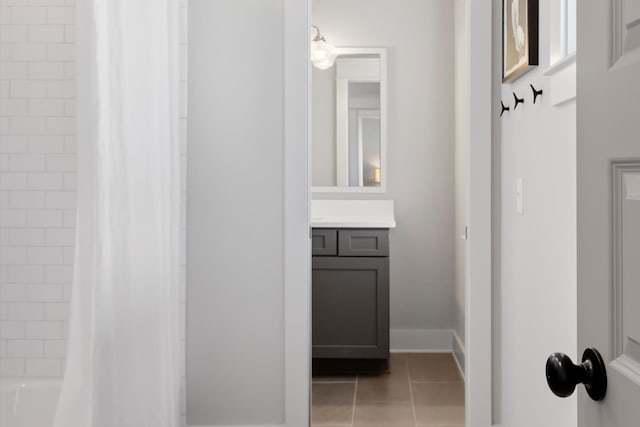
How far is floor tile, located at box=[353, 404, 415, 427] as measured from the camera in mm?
2930

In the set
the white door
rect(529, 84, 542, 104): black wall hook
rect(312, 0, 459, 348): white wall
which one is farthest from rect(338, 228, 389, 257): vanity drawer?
the white door

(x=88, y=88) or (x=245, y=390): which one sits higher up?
(x=88, y=88)

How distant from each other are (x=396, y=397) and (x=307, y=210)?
1.40 meters

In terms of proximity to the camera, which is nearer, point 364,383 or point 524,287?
point 524,287

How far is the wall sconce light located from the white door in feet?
10.5

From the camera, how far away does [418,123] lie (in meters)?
4.14

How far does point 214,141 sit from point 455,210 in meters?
2.11

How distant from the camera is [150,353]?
73.9 inches

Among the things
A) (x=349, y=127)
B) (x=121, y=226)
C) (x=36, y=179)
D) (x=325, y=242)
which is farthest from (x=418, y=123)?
(x=121, y=226)

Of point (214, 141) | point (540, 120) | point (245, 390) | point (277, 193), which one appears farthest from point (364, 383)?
point (540, 120)

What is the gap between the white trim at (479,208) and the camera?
2.42 m

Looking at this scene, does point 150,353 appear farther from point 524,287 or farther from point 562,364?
point 562,364

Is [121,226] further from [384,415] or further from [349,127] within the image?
[349,127]

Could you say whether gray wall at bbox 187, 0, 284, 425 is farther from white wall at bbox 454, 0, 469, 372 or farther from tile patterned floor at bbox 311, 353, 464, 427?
white wall at bbox 454, 0, 469, 372
